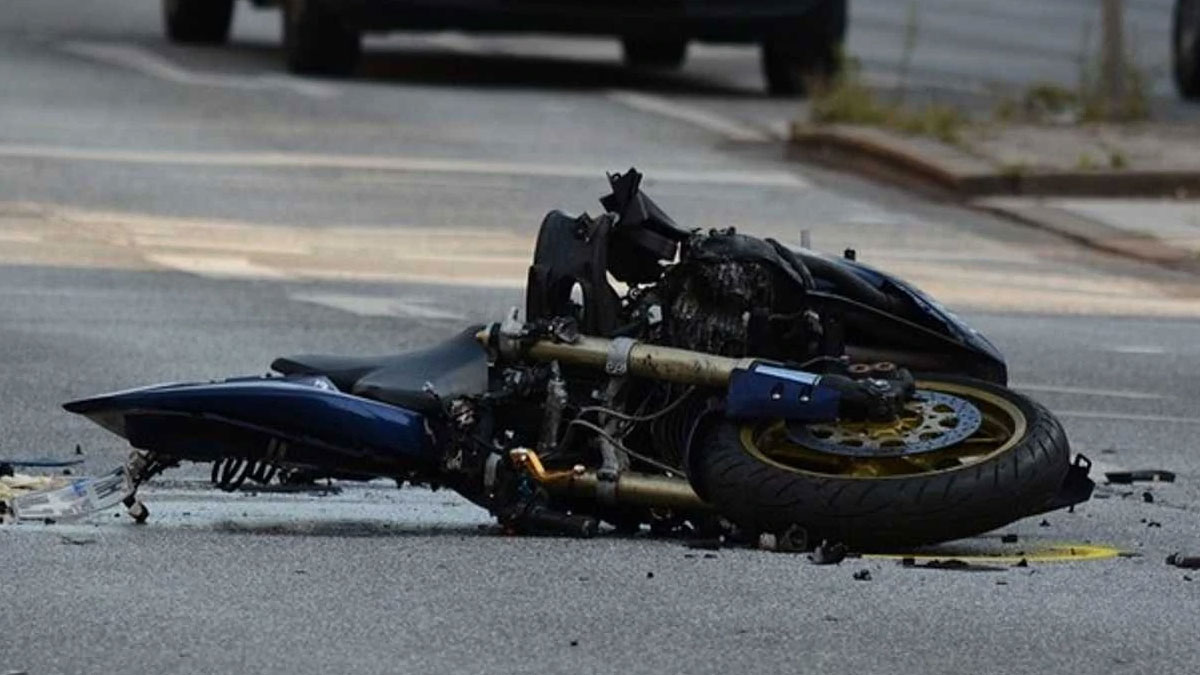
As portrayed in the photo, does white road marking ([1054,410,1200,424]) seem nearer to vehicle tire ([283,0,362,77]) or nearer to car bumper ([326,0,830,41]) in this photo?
car bumper ([326,0,830,41])

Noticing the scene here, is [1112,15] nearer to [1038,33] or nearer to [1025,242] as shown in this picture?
[1025,242]

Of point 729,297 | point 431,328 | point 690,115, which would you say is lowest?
point 690,115

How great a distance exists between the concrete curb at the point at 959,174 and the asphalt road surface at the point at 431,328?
35 centimetres

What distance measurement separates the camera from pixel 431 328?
13.1 metres

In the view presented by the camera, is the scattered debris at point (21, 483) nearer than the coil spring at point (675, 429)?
No

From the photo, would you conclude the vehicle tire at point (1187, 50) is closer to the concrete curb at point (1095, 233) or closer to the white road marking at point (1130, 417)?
the concrete curb at point (1095, 233)

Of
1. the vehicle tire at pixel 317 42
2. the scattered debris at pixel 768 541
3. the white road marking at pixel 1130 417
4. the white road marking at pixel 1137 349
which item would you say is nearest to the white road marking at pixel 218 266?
the white road marking at pixel 1137 349

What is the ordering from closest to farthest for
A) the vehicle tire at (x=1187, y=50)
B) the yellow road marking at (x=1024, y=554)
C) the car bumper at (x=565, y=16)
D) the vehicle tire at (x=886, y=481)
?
the vehicle tire at (x=886, y=481), the yellow road marking at (x=1024, y=554), the car bumper at (x=565, y=16), the vehicle tire at (x=1187, y=50)

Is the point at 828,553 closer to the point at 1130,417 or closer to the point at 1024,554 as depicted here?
the point at 1024,554

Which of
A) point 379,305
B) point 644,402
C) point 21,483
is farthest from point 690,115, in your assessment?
point 644,402

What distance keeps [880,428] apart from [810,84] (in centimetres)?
1568

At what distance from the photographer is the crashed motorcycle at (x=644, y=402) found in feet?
26.3

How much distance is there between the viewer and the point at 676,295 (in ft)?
27.6

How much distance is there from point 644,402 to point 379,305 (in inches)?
219
